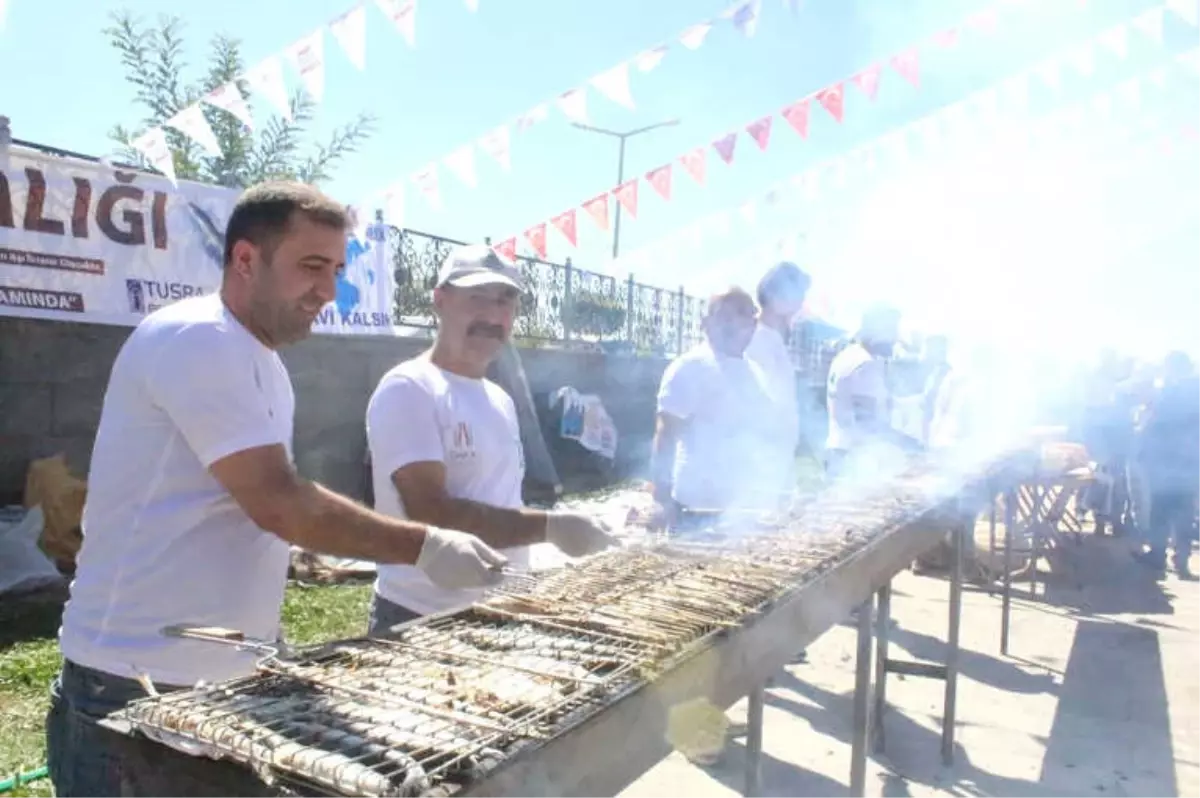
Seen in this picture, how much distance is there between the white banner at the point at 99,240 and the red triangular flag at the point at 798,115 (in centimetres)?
576

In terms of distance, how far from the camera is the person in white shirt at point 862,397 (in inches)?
249

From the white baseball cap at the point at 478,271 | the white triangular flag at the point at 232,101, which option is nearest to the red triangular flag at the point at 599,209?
the white triangular flag at the point at 232,101

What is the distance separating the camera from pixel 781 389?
5125mm

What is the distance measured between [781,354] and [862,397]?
1348mm

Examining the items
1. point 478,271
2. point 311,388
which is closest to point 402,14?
point 311,388

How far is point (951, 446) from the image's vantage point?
7.43m

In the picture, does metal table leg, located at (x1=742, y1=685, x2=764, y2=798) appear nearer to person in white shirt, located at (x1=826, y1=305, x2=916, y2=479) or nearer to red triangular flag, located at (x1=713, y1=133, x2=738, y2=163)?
person in white shirt, located at (x1=826, y1=305, x2=916, y2=479)

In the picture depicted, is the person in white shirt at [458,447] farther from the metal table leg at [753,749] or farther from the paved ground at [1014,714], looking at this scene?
the paved ground at [1014,714]

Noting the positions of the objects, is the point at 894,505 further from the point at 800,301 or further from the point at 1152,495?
the point at 1152,495

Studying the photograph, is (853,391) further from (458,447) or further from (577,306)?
(577,306)

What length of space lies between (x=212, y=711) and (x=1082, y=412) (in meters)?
11.4

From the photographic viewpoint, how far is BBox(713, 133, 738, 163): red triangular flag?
10.2 meters

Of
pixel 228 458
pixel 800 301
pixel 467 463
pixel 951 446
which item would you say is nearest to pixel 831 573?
pixel 467 463

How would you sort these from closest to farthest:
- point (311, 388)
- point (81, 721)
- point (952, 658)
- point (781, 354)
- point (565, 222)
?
point (81, 721), point (952, 658), point (781, 354), point (311, 388), point (565, 222)
